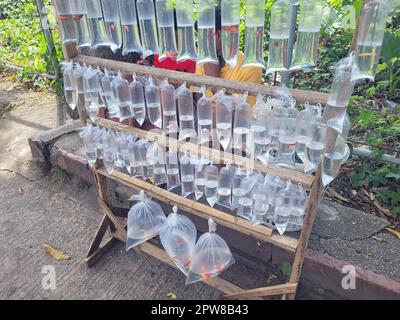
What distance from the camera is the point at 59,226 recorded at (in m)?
2.96

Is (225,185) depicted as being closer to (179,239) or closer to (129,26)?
(179,239)

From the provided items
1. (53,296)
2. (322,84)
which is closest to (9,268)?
(53,296)

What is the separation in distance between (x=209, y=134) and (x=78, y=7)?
3.06 ft

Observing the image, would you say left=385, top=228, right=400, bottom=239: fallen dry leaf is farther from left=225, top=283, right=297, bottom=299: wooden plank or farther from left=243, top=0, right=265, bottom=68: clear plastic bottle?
left=243, top=0, right=265, bottom=68: clear plastic bottle

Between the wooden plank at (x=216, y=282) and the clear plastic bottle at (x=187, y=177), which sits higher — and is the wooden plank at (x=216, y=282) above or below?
below

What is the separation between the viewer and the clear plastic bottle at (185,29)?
139 centimetres

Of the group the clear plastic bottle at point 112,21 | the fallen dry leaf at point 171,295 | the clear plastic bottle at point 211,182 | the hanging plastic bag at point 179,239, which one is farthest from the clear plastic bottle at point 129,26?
the fallen dry leaf at point 171,295

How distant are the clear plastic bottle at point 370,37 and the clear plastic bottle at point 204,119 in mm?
693

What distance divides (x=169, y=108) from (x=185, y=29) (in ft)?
1.50

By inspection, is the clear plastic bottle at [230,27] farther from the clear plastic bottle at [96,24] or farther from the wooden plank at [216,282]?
the wooden plank at [216,282]

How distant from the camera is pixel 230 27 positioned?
1.35 metres

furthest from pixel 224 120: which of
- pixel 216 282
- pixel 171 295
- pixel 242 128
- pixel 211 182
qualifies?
pixel 171 295

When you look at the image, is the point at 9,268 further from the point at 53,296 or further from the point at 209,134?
the point at 209,134
